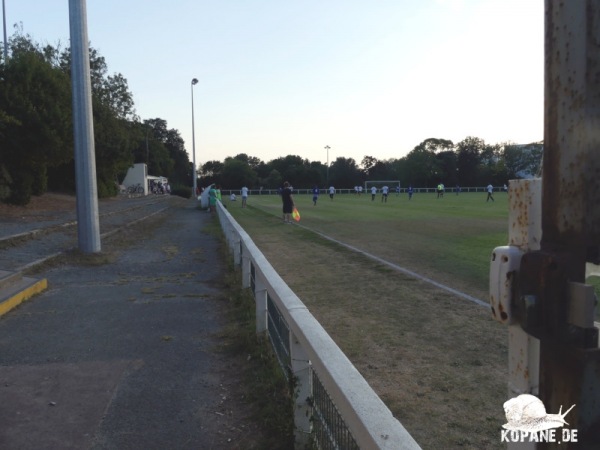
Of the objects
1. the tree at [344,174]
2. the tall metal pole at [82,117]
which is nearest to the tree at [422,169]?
the tree at [344,174]

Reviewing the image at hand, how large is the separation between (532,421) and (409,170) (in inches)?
4126

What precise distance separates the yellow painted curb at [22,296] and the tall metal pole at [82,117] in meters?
3.03

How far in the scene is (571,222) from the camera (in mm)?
1396

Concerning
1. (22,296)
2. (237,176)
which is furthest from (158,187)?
(22,296)

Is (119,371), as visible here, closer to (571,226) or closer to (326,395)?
(326,395)

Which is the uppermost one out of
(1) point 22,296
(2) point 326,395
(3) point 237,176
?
(3) point 237,176

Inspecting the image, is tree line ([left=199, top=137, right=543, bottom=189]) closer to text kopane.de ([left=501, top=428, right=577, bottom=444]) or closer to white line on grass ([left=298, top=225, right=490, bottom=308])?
white line on grass ([left=298, top=225, right=490, bottom=308])

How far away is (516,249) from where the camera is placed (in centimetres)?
158

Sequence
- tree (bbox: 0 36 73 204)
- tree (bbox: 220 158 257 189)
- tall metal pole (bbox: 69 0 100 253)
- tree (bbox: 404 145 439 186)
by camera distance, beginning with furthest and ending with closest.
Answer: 1. tree (bbox: 220 158 257 189)
2. tree (bbox: 404 145 439 186)
3. tree (bbox: 0 36 73 204)
4. tall metal pole (bbox: 69 0 100 253)

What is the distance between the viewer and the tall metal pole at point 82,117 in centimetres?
1108

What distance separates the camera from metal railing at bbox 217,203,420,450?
204 cm

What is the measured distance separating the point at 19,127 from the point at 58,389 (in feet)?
76.0

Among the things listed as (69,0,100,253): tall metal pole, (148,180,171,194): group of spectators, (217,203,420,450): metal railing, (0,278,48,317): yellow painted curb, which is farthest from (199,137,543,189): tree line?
(217,203,420,450): metal railing

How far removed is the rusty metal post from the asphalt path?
2602mm
